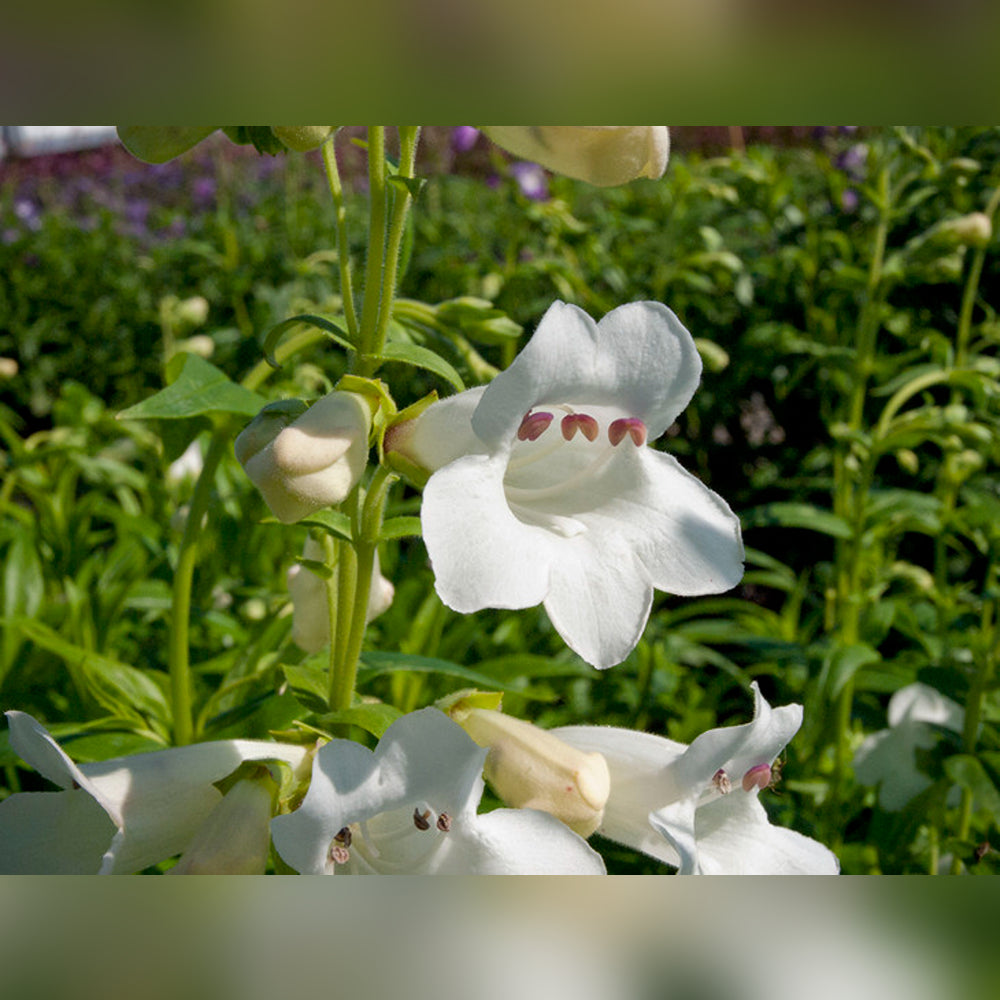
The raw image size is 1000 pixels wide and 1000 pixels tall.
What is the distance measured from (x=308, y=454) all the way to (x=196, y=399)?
1.04 feet

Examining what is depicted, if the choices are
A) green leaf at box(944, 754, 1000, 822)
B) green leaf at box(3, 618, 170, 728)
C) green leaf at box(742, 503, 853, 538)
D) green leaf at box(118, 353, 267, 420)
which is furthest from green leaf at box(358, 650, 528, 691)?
green leaf at box(742, 503, 853, 538)

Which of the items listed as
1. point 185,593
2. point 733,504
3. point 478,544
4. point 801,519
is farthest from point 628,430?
point 733,504

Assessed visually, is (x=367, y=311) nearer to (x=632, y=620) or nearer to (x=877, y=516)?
(x=632, y=620)

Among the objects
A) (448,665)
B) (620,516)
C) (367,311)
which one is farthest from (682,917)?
(448,665)

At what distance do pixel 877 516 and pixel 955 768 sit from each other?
2.70ft

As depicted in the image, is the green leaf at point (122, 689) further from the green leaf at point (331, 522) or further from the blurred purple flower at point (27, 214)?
the blurred purple flower at point (27, 214)

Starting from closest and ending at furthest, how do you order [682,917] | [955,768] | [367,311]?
[682,917]
[367,311]
[955,768]

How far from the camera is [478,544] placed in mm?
606

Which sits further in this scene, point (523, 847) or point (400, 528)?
point (400, 528)

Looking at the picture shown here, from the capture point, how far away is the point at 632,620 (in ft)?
2.06

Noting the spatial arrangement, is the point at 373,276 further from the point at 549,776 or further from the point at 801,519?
the point at 801,519

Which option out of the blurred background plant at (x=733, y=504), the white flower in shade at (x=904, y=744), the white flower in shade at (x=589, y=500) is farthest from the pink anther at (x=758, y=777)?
the white flower in shade at (x=904, y=744)

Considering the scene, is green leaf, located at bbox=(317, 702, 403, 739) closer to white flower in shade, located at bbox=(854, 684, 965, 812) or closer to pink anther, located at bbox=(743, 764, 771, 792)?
pink anther, located at bbox=(743, 764, 771, 792)

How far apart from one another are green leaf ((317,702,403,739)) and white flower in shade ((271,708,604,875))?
0.41ft
